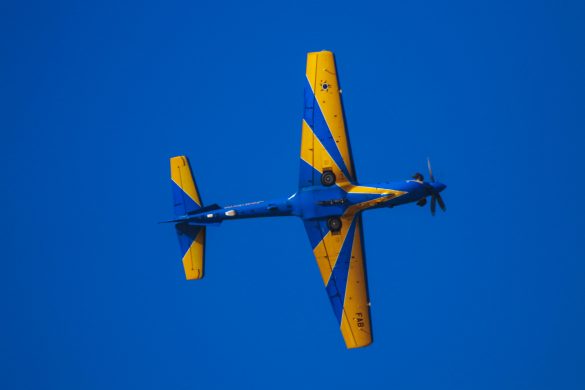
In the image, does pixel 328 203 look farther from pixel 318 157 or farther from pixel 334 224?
pixel 318 157

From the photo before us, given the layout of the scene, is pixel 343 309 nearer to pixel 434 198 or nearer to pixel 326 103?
pixel 434 198

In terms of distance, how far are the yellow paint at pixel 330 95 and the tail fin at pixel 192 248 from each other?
7.46 meters

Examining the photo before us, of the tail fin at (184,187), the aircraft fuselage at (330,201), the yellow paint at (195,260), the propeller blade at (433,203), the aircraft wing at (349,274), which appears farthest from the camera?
the yellow paint at (195,260)

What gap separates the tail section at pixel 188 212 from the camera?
40219mm

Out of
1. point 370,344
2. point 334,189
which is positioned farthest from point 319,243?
point 370,344

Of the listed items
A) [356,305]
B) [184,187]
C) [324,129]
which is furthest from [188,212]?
[356,305]

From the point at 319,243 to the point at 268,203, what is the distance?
2.96 meters

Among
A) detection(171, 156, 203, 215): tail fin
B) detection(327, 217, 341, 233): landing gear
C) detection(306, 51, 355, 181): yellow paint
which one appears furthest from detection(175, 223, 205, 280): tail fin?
detection(306, 51, 355, 181): yellow paint

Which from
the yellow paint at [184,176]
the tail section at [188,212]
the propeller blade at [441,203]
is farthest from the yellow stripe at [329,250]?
the yellow paint at [184,176]

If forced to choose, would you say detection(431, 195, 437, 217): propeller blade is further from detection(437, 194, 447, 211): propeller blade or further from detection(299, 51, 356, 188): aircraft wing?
detection(299, 51, 356, 188): aircraft wing

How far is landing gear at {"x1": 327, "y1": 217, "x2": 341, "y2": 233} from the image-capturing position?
39.6 meters

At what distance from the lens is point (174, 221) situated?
40.0 metres

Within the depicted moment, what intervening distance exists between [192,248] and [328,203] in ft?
21.9

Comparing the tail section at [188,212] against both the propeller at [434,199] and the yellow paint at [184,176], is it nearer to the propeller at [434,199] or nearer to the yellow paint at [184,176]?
the yellow paint at [184,176]
